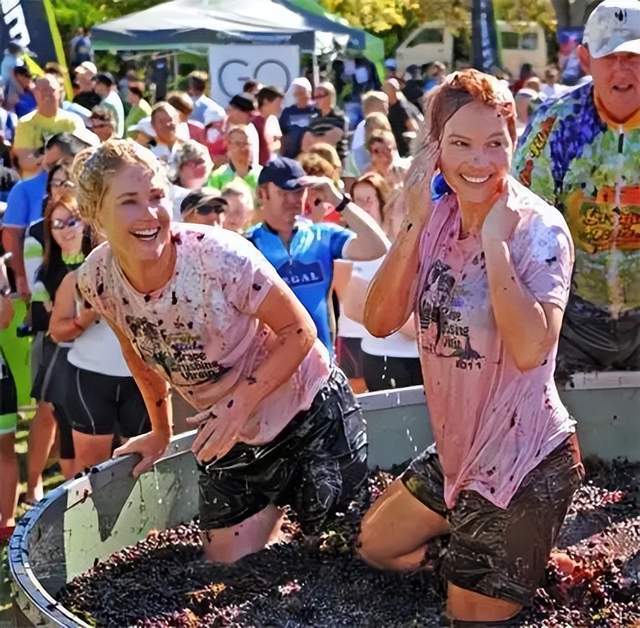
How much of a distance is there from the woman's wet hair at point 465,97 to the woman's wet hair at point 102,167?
884 millimetres

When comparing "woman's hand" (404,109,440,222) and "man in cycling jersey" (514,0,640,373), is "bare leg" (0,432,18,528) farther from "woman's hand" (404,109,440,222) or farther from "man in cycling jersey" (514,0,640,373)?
"woman's hand" (404,109,440,222)

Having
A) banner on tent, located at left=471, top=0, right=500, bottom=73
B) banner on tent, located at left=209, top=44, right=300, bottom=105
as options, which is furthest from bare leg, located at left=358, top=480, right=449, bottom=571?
banner on tent, located at left=471, top=0, right=500, bottom=73

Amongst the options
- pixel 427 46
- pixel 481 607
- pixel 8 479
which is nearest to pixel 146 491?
pixel 481 607

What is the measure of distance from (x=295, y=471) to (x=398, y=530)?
0.44 metres

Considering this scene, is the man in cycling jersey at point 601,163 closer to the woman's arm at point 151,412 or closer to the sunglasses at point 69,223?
the woman's arm at point 151,412

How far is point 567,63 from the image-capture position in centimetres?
1964

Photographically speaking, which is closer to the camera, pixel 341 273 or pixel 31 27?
pixel 341 273

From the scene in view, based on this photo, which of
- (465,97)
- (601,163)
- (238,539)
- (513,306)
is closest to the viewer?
(513,306)

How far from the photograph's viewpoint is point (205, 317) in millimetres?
3619

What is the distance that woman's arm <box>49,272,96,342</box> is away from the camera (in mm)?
5414

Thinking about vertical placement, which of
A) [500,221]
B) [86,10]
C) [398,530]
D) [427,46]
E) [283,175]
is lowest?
[427,46]

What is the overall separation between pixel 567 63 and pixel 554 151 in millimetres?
15880

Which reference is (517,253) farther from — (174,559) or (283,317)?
(174,559)

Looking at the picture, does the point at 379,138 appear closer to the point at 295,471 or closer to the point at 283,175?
the point at 283,175
